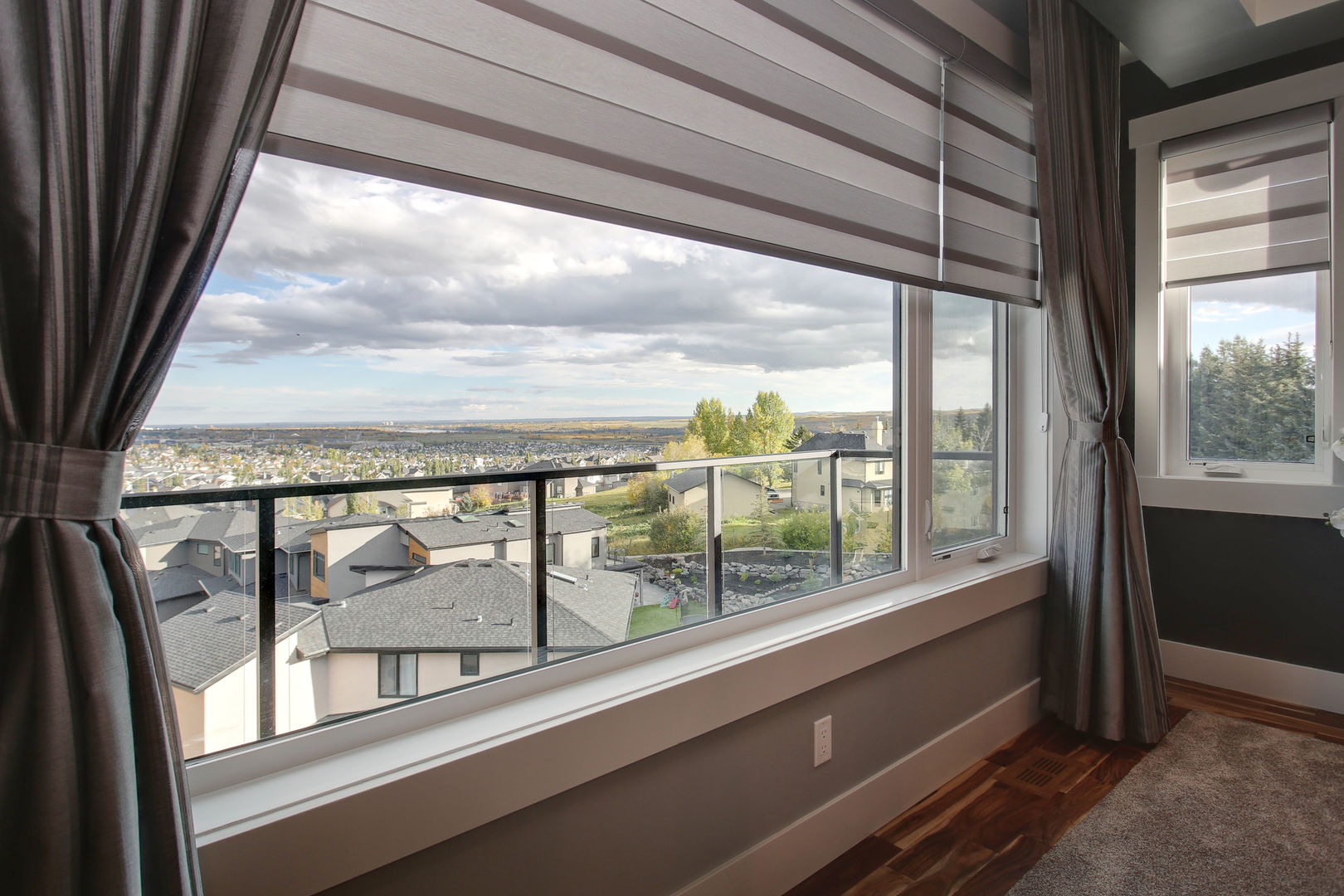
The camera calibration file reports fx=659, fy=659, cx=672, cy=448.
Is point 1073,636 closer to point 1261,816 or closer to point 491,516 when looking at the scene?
point 1261,816

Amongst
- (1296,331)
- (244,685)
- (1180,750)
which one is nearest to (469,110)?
(244,685)

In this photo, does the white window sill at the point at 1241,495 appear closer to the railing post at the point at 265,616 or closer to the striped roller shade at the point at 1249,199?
the striped roller shade at the point at 1249,199

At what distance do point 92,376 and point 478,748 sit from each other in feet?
2.35

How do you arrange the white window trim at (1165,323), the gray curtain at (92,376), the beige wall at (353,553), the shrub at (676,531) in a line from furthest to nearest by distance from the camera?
the white window trim at (1165,323)
the shrub at (676,531)
the beige wall at (353,553)
the gray curtain at (92,376)

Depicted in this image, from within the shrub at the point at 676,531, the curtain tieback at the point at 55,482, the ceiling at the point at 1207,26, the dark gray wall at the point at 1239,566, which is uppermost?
the ceiling at the point at 1207,26

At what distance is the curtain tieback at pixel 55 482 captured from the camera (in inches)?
25.4

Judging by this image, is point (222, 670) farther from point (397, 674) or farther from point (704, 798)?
point (704, 798)

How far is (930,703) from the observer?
6.61 feet

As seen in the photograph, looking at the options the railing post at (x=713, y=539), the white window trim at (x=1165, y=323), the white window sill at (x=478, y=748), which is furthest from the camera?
the white window trim at (x=1165, y=323)

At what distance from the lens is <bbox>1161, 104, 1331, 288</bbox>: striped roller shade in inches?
97.8

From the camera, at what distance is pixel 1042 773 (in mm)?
2117

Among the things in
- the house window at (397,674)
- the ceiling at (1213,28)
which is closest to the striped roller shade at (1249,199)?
the ceiling at (1213,28)

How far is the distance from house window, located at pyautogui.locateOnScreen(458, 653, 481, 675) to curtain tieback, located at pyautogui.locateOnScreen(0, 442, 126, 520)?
26.4 inches

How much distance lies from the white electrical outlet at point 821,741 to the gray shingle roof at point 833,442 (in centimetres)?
85
